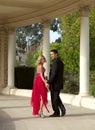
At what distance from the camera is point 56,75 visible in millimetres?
16531

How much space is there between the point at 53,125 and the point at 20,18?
18.1 meters

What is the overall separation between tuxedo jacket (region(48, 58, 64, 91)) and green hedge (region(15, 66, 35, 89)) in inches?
721

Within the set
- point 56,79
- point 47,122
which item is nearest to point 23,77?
point 56,79

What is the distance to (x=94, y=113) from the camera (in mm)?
18188

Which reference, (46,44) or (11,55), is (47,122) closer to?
(46,44)

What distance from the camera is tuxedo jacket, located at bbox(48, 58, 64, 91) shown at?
16453 mm

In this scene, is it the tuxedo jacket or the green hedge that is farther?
the green hedge

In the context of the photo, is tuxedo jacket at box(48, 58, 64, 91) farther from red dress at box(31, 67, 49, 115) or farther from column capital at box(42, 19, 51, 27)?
column capital at box(42, 19, 51, 27)

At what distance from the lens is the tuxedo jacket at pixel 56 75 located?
16453mm

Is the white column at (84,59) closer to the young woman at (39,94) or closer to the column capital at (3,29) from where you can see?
the young woman at (39,94)

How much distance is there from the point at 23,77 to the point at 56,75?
745 inches

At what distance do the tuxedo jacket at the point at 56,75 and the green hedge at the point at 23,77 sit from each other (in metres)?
18.3

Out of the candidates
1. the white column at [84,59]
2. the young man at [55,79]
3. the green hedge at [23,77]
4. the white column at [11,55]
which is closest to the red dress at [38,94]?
the young man at [55,79]

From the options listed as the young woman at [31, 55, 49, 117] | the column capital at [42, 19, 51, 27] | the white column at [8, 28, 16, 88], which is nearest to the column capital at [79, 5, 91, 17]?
the column capital at [42, 19, 51, 27]
